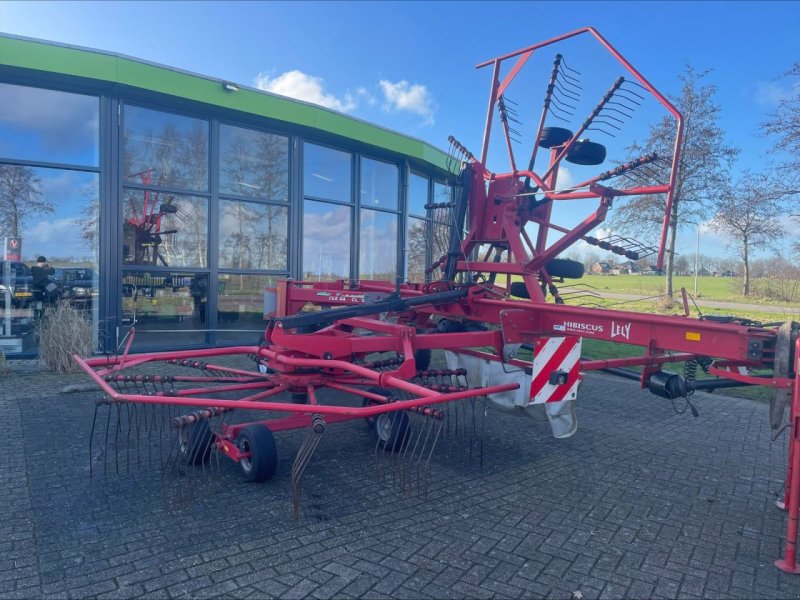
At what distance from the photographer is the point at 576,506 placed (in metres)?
3.87

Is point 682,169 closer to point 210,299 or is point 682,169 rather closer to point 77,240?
point 210,299

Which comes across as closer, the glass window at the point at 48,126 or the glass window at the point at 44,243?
the glass window at the point at 48,126

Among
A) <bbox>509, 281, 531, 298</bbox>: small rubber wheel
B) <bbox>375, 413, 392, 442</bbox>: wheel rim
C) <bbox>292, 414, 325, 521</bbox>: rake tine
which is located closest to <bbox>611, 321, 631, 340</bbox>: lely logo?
<bbox>375, 413, 392, 442</bbox>: wheel rim

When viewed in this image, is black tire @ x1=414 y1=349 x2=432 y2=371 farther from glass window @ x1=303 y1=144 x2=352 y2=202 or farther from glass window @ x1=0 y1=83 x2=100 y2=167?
glass window @ x1=0 y1=83 x2=100 y2=167

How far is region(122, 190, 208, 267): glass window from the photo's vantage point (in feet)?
29.6

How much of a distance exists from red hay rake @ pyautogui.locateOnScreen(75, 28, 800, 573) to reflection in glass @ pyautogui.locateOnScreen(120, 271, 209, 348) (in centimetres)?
338

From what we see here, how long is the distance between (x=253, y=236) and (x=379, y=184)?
3.37 m

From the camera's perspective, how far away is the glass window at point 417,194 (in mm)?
13250

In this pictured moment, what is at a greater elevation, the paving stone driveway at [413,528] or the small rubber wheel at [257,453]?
the small rubber wheel at [257,453]

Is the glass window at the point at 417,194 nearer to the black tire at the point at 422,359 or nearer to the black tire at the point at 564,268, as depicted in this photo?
the black tire at the point at 422,359

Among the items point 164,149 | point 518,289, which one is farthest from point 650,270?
point 164,149

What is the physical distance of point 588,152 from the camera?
19.5 feet

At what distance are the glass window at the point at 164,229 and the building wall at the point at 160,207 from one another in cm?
2

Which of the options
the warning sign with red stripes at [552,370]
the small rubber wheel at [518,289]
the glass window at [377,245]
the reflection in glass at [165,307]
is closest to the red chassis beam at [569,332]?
the warning sign with red stripes at [552,370]
